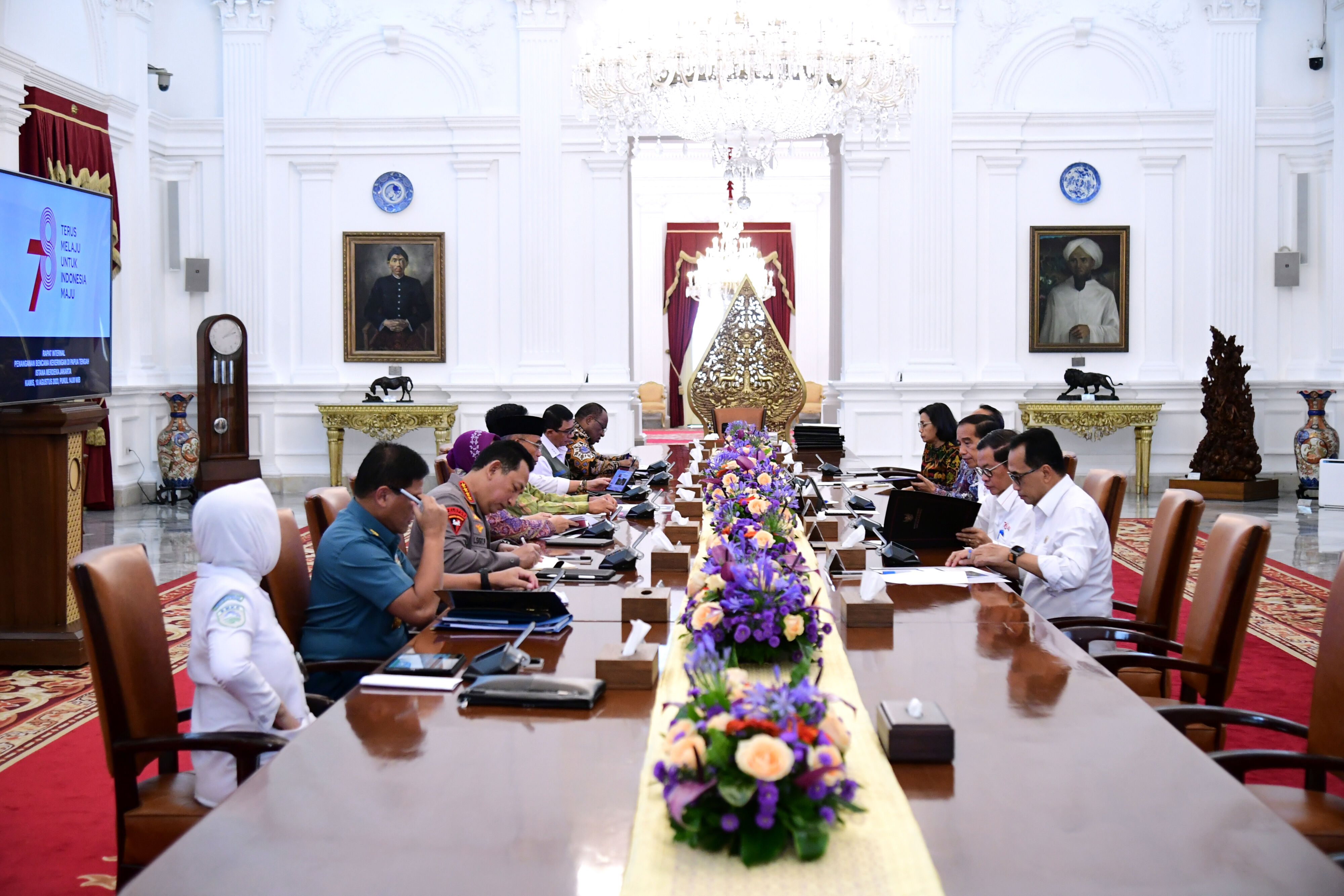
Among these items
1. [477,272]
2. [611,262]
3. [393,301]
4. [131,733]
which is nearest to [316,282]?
[393,301]

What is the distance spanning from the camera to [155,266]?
11.1 m

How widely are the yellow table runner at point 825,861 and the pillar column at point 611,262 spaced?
9650mm

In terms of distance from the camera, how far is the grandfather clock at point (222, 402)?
10.7m

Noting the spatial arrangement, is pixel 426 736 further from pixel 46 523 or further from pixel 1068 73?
pixel 1068 73

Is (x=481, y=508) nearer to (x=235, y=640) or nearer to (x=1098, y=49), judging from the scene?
(x=235, y=640)

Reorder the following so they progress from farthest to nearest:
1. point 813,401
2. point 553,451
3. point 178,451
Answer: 1. point 813,401
2. point 178,451
3. point 553,451

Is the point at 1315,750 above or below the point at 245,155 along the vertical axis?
below

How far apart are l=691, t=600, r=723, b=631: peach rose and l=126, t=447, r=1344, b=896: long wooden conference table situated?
0.17 metres

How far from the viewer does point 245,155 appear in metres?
11.2

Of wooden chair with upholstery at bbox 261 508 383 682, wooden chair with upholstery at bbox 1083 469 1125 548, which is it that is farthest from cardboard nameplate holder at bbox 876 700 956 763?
wooden chair with upholstery at bbox 1083 469 1125 548

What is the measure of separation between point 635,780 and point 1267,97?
11608 mm

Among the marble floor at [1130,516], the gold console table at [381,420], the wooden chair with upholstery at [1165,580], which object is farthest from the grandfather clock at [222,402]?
the wooden chair with upholstery at [1165,580]

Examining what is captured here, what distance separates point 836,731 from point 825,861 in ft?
0.56

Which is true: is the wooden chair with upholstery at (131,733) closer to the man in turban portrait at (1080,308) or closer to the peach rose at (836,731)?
the peach rose at (836,731)
